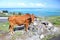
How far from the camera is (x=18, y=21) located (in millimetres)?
1508

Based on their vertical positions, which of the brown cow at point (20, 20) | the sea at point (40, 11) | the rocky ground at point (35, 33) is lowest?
the rocky ground at point (35, 33)

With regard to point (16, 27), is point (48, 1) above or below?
above

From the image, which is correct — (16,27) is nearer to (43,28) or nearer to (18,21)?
(18,21)

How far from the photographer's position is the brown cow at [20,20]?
1.49 meters

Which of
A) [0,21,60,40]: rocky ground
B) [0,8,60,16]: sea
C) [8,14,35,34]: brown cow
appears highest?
[0,8,60,16]: sea

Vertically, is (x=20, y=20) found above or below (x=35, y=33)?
above

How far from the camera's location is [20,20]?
1.51m

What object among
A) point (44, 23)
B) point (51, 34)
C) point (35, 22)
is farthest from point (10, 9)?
point (51, 34)

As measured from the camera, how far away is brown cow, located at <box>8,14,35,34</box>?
1.49 m

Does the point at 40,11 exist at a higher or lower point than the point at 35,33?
higher

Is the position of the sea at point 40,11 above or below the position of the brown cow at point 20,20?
above

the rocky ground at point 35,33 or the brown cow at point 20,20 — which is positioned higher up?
Answer: the brown cow at point 20,20

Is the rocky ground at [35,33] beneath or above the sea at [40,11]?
beneath

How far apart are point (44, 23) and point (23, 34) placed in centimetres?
30
